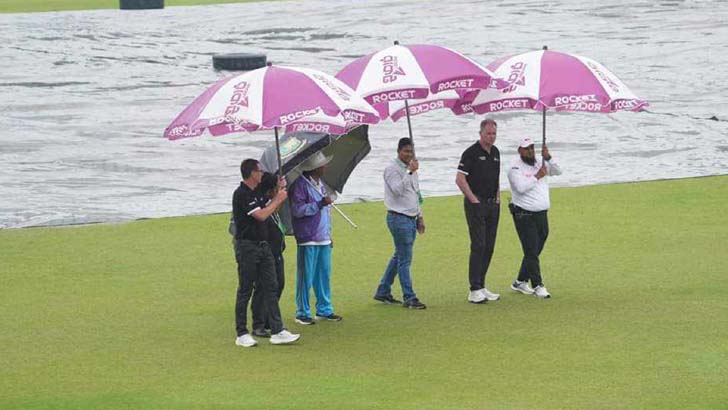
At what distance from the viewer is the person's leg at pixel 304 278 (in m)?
14.5

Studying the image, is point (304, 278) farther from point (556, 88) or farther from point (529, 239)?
point (556, 88)

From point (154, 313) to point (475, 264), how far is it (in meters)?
3.54

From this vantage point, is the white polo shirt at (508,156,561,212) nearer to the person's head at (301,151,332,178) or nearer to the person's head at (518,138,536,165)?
the person's head at (518,138,536,165)

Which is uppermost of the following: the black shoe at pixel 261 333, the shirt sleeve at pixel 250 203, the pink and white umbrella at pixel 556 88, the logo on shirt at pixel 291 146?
the pink and white umbrella at pixel 556 88

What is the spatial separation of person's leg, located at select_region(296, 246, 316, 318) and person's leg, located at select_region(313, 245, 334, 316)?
0.10 m

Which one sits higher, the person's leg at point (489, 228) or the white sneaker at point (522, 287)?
the person's leg at point (489, 228)

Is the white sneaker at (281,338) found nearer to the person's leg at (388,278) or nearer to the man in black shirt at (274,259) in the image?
the man in black shirt at (274,259)

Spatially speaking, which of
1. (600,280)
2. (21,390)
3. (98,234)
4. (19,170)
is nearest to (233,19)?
(19,170)

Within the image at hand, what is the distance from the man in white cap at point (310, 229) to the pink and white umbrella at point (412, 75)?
35.1 inches

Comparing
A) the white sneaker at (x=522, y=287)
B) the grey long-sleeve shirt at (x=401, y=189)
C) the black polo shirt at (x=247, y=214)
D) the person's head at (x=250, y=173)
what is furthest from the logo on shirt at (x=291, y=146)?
the white sneaker at (x=522, y=287)

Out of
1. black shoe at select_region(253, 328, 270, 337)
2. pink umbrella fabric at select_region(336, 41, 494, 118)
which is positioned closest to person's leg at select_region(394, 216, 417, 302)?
pink umbrella fabric at select_region(336, 41, 494, 118)

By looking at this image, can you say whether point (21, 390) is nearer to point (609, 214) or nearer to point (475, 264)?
point (475, 264)

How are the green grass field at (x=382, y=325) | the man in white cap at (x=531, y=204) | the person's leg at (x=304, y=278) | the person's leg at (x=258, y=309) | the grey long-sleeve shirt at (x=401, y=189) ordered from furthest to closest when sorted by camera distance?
the man in white cap at (x=531, y=204) < the grey long-sleeve shirt at (x=401, y=189) < the person's leg at (x=304, y=278) < the person's leg at (x=258, y=309) < the green grass field at (x=382, y=325)

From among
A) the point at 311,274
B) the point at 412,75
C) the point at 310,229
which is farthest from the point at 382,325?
the point at 412,75
